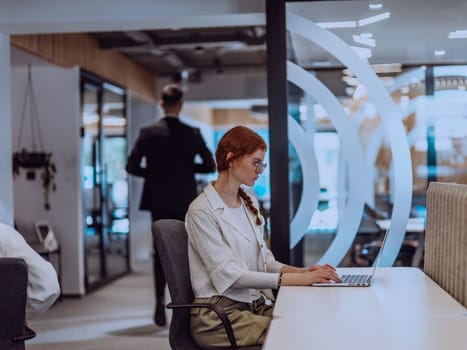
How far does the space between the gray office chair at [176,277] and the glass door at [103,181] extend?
178 inches

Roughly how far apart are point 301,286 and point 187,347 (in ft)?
1.64

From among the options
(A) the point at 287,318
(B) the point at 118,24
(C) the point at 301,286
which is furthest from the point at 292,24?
(A) the point at 287,318

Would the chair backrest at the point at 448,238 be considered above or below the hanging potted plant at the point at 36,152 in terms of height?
below

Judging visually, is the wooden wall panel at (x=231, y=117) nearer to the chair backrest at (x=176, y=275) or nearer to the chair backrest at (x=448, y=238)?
the chair backrest at (x=448, y=238)

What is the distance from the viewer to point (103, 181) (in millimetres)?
7891

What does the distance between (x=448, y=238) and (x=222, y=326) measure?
955mm

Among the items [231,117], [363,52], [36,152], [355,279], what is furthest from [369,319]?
[231,117]

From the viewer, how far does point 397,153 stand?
4133mm

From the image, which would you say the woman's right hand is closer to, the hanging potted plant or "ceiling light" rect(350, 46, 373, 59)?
"ceiling light" rect(350, 46, 373, 59)

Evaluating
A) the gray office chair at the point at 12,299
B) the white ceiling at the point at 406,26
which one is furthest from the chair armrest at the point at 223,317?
the white ceiling at the point at 406,26

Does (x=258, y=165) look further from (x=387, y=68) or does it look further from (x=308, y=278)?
(x=387, y=68)

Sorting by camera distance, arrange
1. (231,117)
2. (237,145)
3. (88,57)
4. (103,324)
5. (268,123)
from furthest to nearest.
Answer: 1. (231,117)
2. (88,57)
3. (103,324)
4. (268,123)
5. (237,145)

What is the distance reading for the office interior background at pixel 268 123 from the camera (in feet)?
13.8

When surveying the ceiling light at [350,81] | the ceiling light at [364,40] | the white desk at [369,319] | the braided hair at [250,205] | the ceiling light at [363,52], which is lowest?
the white desk at [369,319]
